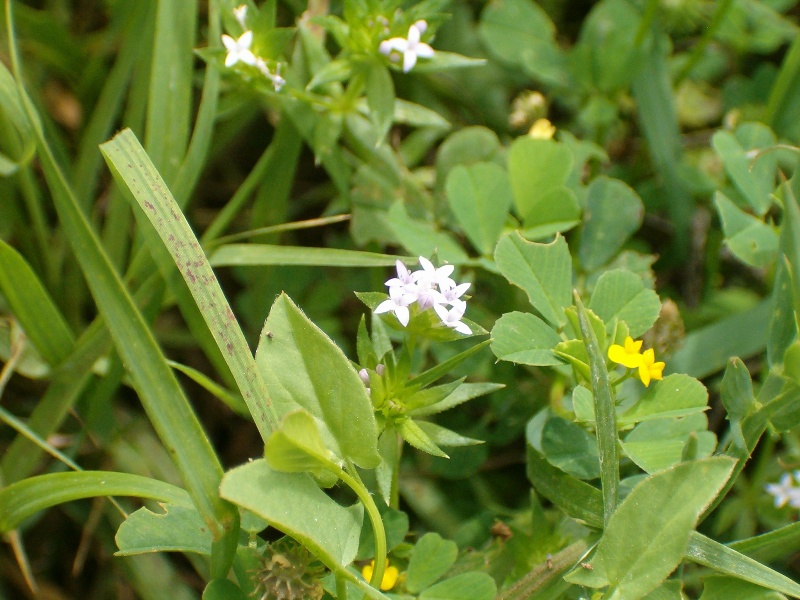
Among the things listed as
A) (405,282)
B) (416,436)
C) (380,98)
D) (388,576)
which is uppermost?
(380,98)

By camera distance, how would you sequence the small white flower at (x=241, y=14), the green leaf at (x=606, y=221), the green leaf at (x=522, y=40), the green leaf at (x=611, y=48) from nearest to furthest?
1. the small white flower at (x=241, y=14)
2. the green leaf at (x=606, y=221)
3. the green leaf at (x=611, y=48)
4. the green leaf at (x=522, y=40)

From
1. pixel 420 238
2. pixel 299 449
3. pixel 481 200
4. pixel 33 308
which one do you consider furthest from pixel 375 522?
pixel 33 308

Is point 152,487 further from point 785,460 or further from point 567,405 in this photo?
point 785,460

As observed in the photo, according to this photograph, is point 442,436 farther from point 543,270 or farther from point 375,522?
point 543,270

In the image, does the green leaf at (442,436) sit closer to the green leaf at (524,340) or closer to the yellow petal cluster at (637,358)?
the green leaf at (524,340)

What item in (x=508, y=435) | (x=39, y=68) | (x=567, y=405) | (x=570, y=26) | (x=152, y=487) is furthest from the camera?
(x=570, y=26)

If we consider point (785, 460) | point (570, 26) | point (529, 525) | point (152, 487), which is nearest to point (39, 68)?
point (152, 487)

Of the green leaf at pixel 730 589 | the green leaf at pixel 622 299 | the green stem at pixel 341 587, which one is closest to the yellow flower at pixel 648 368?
the green leaf at pixel 622 299
